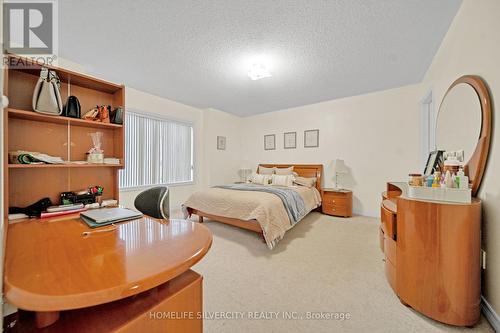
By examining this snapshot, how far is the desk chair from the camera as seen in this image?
1.52 metres

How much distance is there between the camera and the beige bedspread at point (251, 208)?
8.16ft

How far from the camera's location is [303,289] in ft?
5.76

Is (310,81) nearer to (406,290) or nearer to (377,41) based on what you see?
(377,41)

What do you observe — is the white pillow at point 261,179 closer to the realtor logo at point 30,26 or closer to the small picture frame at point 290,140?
the small picture frame at point 290,140

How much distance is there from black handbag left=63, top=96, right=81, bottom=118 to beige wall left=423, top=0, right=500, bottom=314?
311cm

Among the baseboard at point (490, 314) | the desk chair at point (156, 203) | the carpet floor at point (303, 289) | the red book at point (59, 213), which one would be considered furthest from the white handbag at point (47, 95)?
the baseboard at point (490, 314)

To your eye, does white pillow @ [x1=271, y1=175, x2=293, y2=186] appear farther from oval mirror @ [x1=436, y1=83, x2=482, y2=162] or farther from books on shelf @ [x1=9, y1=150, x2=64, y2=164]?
books on shelf @ [x1=9, y1=150, x2=64, y2=164]

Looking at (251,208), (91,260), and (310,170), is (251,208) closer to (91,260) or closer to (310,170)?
(91,260)

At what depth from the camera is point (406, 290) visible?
1.51 meters

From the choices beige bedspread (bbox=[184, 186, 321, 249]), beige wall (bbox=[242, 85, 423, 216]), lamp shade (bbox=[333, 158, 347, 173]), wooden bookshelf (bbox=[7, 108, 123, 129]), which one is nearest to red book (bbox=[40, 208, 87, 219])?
wooden bookshelf (bbox=[7, 108, 123, 129])

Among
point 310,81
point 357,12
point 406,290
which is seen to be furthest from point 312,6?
point 406,290

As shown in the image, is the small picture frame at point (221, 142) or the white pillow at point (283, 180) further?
the small picture frame at point (221, 142)

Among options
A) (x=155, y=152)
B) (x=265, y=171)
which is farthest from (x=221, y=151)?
(x=155, y=152)

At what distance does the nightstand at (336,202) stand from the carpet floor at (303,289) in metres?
1.03
